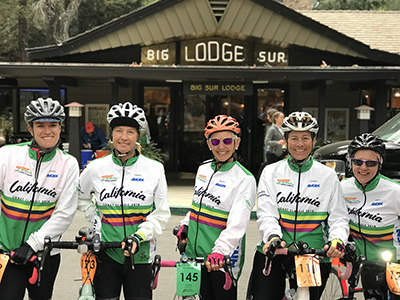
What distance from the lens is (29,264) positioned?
343 centimetres

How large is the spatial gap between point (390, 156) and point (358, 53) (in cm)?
857

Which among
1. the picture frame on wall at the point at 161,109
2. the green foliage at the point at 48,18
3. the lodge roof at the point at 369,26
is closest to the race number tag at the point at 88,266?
the picture frame on wall at the point at 161,109

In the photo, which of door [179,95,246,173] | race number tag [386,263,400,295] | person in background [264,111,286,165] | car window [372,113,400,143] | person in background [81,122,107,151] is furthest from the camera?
door [179,95,246,173]

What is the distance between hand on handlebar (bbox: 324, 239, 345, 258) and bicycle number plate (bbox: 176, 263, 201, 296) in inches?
34.9

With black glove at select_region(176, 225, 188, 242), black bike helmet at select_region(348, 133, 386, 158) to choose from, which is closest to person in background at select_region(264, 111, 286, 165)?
black bike helmet at select_region(348, 133, 386, 158)

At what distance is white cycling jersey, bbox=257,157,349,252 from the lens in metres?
3.49

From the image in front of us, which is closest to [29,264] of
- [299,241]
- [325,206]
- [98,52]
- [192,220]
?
[192,220]

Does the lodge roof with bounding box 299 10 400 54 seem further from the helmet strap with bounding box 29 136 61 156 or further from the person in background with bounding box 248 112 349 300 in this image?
the helmet strap with bounding box 29 136 61 156

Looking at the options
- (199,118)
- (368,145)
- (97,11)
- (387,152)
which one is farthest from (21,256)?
(97,11)

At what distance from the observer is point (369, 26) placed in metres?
18.4

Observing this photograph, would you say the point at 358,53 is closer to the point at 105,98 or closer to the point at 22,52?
the point at 105,98

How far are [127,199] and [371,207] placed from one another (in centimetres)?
184

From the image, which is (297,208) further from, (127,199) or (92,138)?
(92,138)

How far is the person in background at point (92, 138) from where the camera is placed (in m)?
13.5
